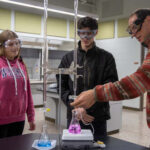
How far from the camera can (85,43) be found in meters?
1.66

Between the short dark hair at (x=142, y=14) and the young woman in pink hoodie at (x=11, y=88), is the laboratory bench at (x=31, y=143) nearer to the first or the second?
the young woman in pink hoodie at (x=11, y=88)

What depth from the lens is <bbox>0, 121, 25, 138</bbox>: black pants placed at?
170cm

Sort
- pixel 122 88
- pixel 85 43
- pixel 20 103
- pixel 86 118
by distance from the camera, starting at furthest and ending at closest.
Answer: pixel 20 103, pixel 85 43, pixel 86 118, pixel 122 88

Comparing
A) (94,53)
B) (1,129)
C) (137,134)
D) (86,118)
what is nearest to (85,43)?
(94,53)

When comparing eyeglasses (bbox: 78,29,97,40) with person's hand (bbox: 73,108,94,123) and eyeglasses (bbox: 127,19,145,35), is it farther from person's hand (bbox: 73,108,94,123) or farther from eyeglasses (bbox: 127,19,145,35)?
person's hand (bbox: 73,108,94,123)

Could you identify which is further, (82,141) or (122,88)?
(82,141)

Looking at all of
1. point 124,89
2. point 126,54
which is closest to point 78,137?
point 124,89

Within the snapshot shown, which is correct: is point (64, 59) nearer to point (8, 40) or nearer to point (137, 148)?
point (8, 40)

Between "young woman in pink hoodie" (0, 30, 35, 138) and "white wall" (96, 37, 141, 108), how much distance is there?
14.2ft

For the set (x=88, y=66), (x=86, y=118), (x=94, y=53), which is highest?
(x=94, y=53)

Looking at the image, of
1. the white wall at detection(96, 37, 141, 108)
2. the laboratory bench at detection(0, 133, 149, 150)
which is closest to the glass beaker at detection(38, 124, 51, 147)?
the laboratory bench at detection(0, 133, 149, 150)

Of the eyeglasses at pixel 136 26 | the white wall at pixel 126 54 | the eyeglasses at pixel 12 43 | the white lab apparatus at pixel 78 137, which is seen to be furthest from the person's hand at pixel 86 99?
the white wall at pixel 126 54

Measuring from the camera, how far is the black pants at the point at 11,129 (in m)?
1.70

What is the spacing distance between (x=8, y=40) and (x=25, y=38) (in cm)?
382
